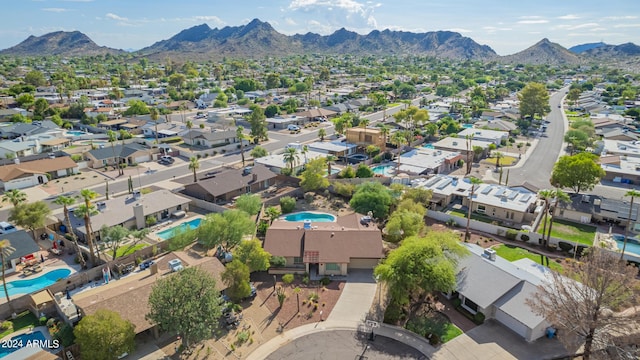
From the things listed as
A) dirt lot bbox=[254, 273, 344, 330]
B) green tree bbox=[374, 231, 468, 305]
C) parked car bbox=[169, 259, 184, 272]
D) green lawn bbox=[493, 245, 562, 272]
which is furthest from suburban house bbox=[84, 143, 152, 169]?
green lawn bbox=[493, 245, 562, 272]

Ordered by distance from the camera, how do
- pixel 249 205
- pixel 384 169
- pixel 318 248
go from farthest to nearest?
pixel 384 169
pixel 249 205
pixel 318 248

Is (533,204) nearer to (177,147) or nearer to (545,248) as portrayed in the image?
(545,248)

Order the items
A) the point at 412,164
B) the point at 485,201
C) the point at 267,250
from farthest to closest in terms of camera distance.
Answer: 1. the point at 412,164
2. the point at 485,201
3. the point at 267,250

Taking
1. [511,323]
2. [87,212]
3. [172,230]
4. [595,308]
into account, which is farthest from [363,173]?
[595,308]

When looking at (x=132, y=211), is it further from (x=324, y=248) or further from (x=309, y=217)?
(x=324, y=248)

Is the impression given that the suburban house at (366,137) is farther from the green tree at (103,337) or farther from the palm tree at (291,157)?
the green tree at (103,337)

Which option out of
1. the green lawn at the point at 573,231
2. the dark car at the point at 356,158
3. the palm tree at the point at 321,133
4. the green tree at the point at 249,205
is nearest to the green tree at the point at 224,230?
the green tree at the point at 249,205

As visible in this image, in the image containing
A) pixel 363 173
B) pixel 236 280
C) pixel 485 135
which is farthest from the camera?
pixel 485 135

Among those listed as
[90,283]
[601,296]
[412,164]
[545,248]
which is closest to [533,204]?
[545,248]
